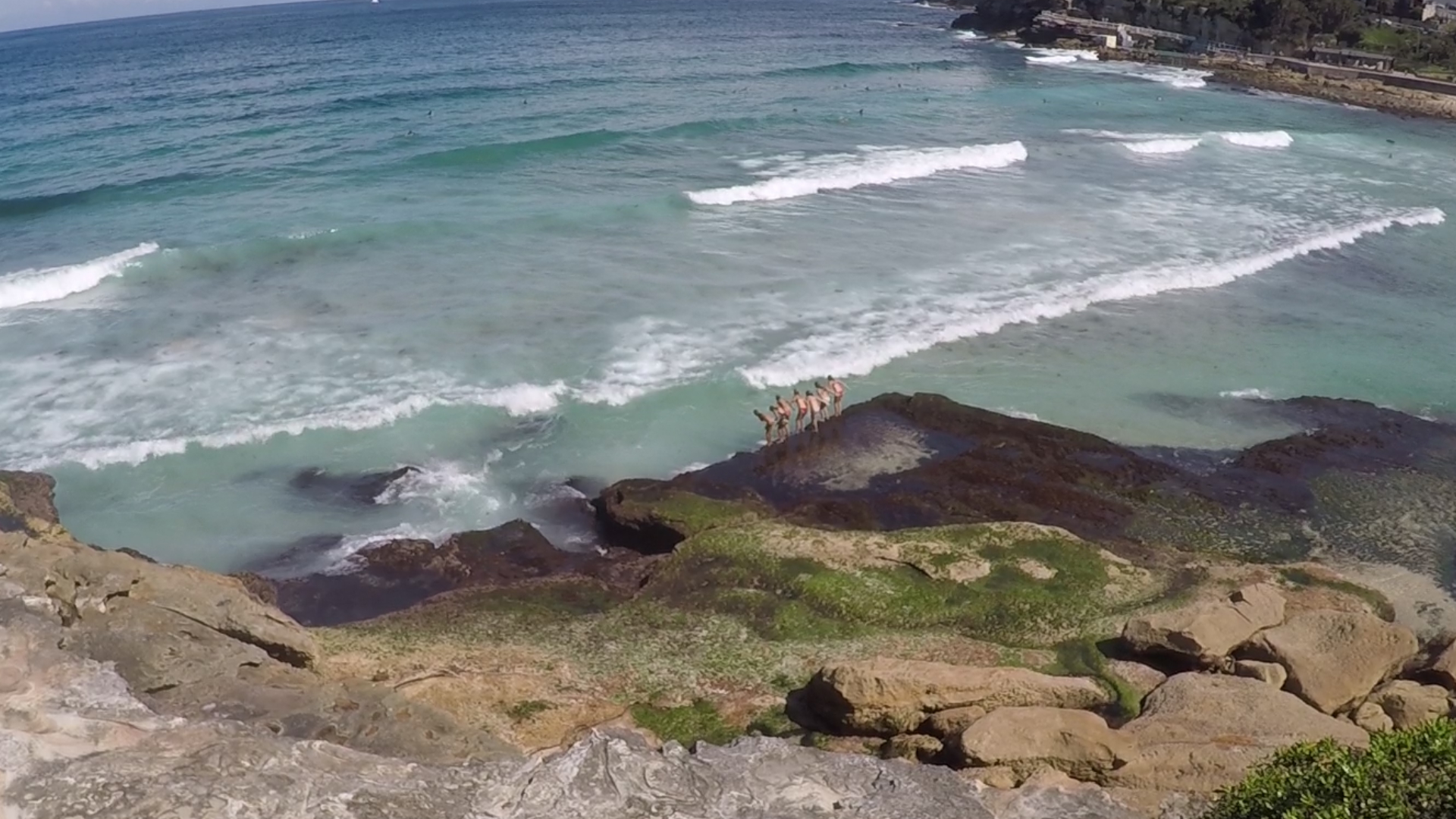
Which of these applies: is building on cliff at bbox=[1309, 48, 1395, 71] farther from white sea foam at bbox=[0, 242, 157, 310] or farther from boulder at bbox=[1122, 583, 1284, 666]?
white sea foam at bbox=[0, 242, 157, 310]

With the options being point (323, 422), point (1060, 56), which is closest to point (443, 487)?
point (323, 422)

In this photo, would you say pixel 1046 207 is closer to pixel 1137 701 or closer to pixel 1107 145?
pixel 1107 145

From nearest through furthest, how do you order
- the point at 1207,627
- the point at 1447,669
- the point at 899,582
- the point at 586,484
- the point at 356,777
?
1. the point at 356,777
2. the point at 1447,669
3. the point at 1207,627
4. the point at 899,582
5. the point at 586,484

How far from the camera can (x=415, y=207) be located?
3869 cm

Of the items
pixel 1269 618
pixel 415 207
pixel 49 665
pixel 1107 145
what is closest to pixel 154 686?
pixel 49 665

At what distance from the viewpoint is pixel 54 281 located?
30906 millimetres

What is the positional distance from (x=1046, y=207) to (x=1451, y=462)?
21002mm

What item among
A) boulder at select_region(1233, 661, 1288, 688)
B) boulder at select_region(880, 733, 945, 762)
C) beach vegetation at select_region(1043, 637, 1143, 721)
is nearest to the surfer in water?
beach vegetation at select_region(1043, 637, 1143, 721)

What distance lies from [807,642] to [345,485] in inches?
422

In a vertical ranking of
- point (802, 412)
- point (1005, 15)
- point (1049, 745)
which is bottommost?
point (1049, 745)

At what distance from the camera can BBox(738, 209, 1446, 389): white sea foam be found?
25969 mm

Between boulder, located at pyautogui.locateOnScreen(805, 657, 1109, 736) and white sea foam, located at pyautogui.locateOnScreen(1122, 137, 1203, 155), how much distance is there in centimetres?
4471

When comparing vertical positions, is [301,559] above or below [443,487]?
below

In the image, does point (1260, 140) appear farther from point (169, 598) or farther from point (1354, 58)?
point (169, 598)
